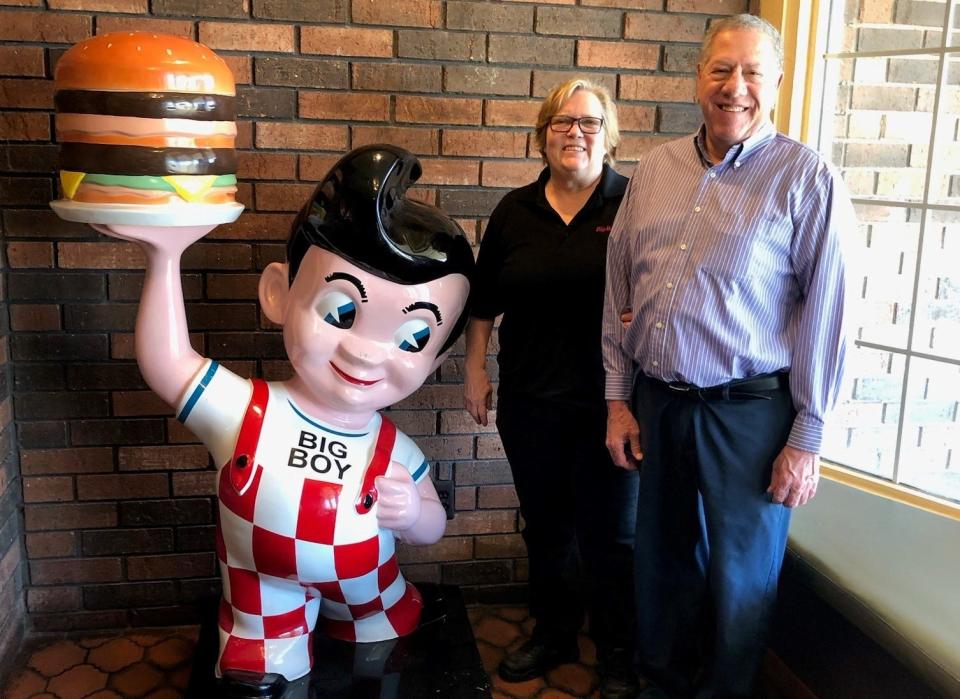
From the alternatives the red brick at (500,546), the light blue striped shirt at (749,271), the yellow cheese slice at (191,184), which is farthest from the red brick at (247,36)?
the red brick at (500,546)

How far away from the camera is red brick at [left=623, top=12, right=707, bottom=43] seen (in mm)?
2312

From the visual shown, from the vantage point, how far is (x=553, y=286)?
6.30 feet

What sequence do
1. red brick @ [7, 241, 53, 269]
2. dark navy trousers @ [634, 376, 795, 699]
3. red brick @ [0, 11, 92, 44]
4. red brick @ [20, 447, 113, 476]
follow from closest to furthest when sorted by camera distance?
dark navy trousers @ [634, 376, 795, 699]
red brick @ [0, 11, 92, 44]
red brick @ [7, 241, 53, 269]
red brick @ [20, 447, 113, 476]

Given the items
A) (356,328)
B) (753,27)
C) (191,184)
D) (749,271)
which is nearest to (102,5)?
(191,184)

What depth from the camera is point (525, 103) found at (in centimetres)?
230

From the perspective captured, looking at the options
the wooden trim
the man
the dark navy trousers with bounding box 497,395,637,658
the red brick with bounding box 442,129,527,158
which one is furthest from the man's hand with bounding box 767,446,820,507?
the red brick with bounding box 442,129,527,158

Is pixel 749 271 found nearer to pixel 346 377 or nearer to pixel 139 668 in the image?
pixel 346 377

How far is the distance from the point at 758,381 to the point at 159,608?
68.1 inches

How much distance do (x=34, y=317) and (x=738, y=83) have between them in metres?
1.76

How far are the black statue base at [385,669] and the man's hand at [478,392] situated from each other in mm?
522

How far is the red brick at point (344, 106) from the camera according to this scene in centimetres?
220

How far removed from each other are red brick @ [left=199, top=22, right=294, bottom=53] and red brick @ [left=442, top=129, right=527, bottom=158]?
458mm

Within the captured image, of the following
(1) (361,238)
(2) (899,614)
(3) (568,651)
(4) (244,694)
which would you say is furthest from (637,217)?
(4) (244,694)

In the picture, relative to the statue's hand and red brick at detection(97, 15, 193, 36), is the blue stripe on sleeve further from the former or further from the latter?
red brick at detection(97, 15, 193, 36)
